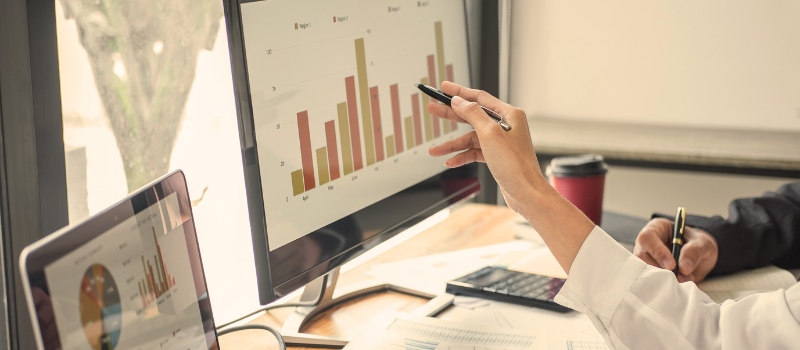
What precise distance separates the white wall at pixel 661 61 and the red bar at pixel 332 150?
3.91 feet

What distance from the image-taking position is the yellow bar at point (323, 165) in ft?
2.35

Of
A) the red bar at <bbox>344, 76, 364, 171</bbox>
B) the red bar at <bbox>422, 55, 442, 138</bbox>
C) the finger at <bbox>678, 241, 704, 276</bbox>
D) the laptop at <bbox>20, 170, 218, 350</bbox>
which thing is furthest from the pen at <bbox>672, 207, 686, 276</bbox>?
the laptop at <bbox>20, 170, 218, 350</bbox>

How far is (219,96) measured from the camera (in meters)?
0.92

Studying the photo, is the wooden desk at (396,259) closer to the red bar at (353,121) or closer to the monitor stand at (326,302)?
the monitor stand at (326,302)

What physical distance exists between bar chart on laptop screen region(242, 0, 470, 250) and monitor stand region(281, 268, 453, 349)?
146mm

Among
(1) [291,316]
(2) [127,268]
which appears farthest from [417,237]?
(2) [127,268]

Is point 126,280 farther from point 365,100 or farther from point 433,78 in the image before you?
point 433,78

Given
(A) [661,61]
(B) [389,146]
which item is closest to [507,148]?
(B) [389,146]

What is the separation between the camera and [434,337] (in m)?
0.72

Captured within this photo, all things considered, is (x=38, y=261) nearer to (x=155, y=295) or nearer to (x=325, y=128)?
(x=155, y=295)

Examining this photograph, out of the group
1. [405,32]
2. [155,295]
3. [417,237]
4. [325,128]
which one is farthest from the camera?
[417,237]

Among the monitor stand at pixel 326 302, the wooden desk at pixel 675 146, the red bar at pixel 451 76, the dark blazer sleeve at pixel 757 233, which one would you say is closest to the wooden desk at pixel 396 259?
the monitor stand at pixel 326 302

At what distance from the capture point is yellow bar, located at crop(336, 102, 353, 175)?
751 mm

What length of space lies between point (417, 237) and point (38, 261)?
34.5 inches
